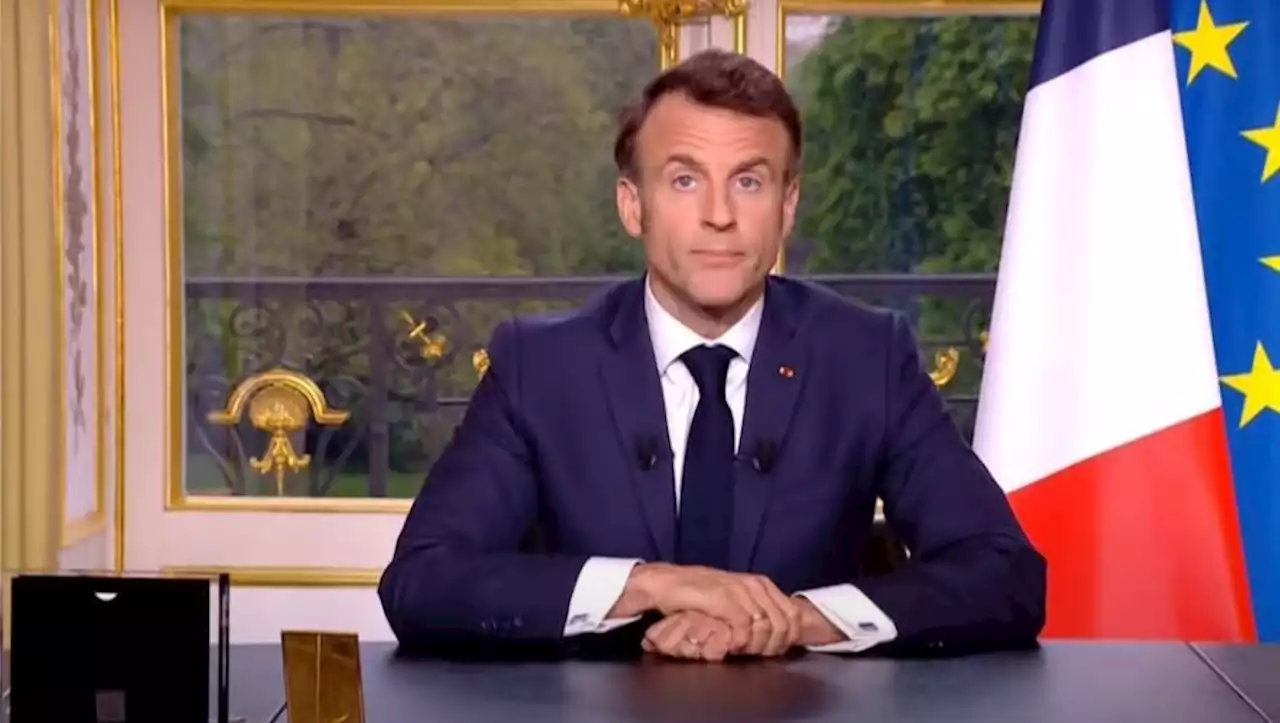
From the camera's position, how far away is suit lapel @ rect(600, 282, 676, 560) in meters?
2.18

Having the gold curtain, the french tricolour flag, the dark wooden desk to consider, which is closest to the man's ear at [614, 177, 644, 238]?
the dark wooden desk

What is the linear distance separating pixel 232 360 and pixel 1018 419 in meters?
1.91

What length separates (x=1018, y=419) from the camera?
2.98 meters

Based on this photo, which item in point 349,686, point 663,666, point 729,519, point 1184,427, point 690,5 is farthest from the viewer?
point 690,5

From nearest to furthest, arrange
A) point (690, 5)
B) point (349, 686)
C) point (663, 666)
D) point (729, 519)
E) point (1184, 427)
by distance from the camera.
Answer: point (349, 686), point (663, 666), point (729, 519), point (1184, 427), point (690, 5)

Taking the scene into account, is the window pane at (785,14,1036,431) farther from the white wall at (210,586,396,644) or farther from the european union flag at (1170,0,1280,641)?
the white wall at (210,586,396,644)

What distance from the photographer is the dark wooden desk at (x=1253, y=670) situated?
155 cm

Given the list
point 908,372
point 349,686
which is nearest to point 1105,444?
point 908,372

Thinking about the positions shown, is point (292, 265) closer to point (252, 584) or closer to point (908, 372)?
point (252, 584)

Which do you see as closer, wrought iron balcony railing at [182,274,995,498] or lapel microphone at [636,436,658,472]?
lapel microphone at [636,436,658,472]

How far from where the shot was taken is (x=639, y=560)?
2072mm

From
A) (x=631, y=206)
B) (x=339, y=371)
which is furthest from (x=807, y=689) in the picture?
(x=339, y=371)

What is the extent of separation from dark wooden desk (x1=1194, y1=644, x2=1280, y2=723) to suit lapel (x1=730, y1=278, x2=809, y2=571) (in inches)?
23.3

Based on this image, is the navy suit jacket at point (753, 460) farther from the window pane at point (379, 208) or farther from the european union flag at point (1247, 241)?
the window pane at point (379, 208)
